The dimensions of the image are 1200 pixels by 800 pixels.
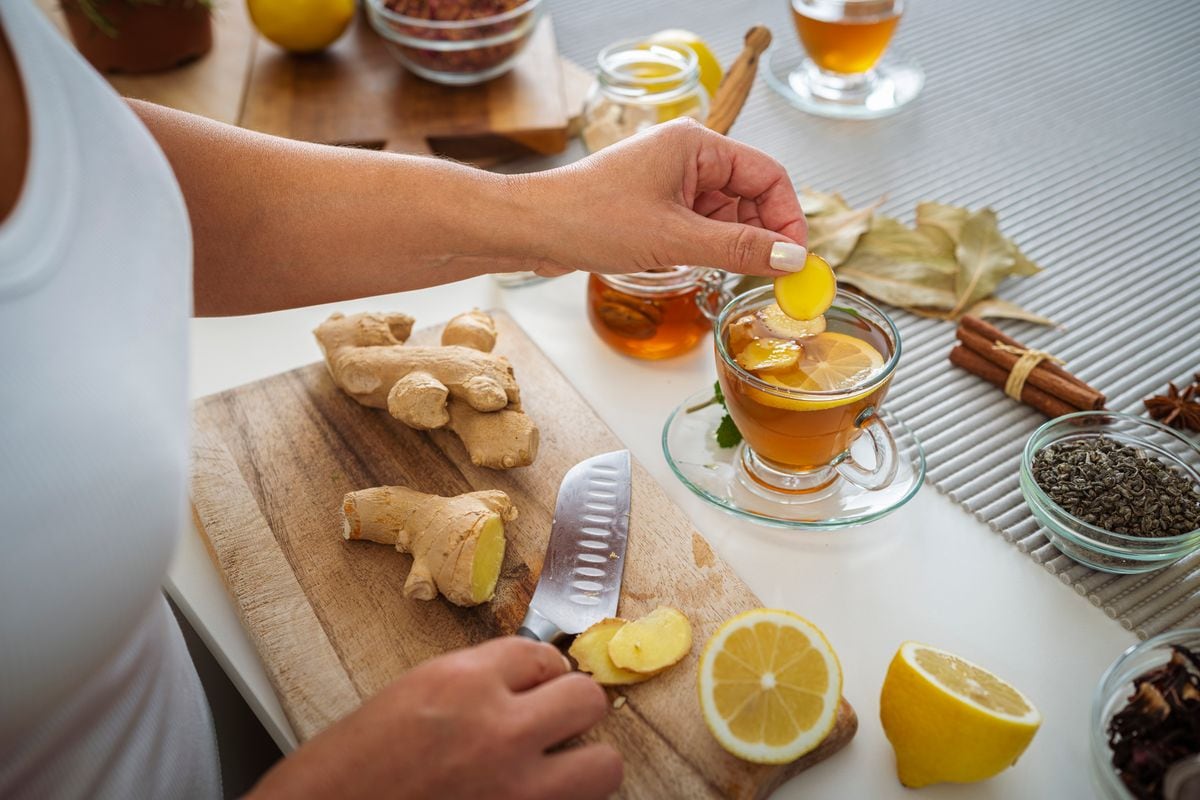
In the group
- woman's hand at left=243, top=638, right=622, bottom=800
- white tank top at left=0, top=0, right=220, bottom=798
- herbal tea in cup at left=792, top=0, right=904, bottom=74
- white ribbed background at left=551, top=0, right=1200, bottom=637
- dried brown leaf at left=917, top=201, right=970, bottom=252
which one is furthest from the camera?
herbal tea in cup at left=792, top=0, right=904, bottom=74

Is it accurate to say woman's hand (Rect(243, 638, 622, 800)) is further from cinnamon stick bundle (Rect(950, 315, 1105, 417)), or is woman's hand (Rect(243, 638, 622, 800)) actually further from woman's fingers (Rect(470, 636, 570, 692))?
cinnamon stick bundle (Rect(950, 315, 1105, 417))

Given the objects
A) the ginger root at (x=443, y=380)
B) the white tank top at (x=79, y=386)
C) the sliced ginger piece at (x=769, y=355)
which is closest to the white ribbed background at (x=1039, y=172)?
the sliced ginger piece at (x=769, y=355)

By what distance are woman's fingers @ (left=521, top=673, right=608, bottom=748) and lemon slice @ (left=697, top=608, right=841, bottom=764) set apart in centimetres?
11

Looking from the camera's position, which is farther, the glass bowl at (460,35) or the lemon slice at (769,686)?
the glass bowl at (460,35)

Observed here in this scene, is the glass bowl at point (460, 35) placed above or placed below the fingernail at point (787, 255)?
below

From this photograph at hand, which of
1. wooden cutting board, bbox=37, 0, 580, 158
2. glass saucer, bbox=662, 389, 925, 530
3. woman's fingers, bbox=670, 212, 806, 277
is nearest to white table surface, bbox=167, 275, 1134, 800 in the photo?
glass saucer, bbox=662, 389, 925, 530

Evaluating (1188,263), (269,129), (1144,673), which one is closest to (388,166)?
(269,129)

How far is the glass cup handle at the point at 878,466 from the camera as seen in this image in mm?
979

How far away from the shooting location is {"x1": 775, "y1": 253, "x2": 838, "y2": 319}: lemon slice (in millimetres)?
924

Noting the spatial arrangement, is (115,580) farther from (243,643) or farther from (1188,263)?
(1188,263)

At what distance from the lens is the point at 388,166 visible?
0.96m

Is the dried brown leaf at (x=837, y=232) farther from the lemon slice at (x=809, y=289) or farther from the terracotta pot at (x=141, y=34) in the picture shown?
the terracotta pot at (x=141, y=34)

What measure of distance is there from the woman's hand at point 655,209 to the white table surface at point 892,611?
0.22 m

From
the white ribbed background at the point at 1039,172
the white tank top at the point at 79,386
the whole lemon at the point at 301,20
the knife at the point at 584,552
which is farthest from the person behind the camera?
the whole lemon at the point at 301,20
